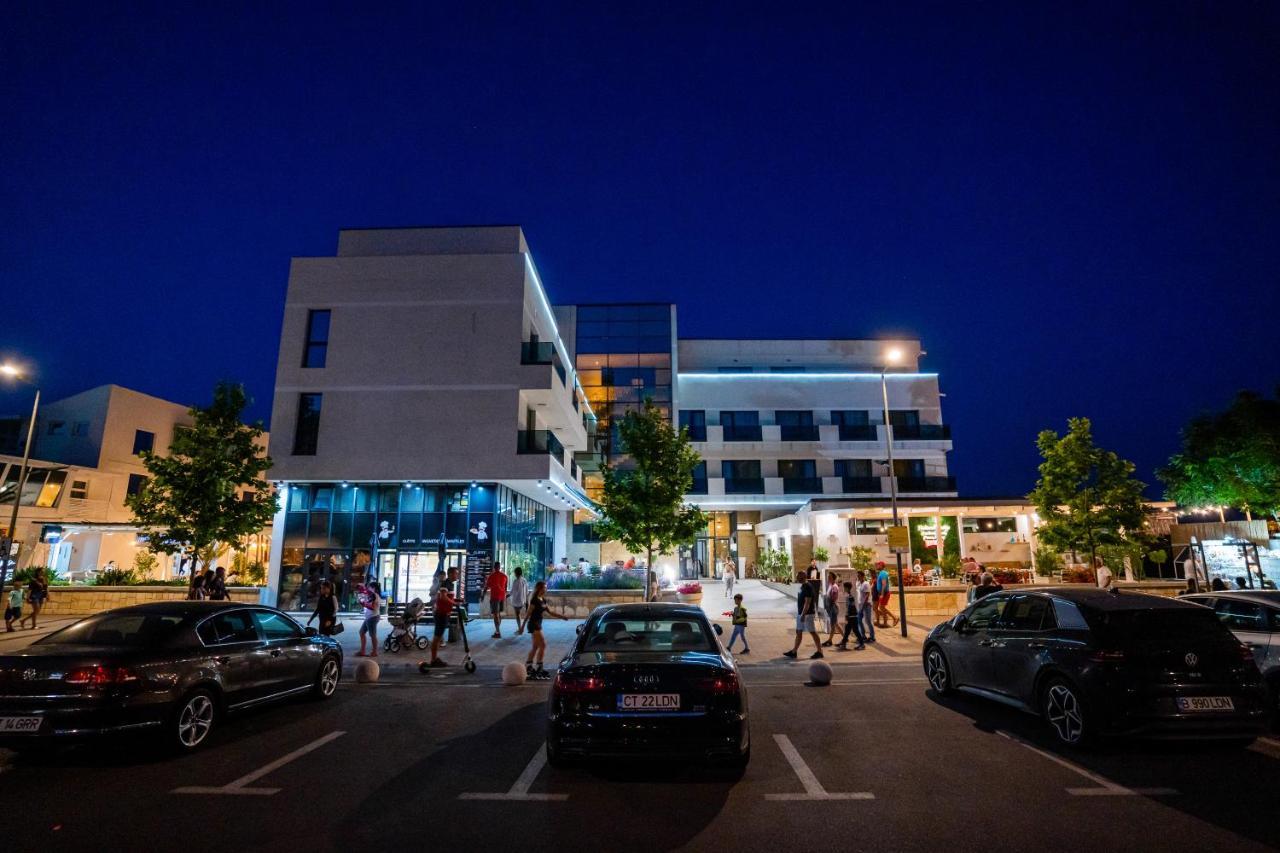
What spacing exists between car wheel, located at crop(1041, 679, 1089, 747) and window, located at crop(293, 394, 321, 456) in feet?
76.2

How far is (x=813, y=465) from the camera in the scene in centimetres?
4072

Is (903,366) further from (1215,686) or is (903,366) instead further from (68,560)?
(68,560)

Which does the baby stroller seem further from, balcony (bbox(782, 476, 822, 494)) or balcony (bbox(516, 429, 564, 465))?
balcony (bbox(782, 476, 822, 494))

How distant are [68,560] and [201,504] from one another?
2435cm

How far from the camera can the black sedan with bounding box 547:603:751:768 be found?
510 centimetres

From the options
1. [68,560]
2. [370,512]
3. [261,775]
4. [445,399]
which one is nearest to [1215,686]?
[261,775]

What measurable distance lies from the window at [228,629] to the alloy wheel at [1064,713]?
992 centimetres

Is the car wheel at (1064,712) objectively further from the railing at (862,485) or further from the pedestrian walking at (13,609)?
the railing at (862,485)

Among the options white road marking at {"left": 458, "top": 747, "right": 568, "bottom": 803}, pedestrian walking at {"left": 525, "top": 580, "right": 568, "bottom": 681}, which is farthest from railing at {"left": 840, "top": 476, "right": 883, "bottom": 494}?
white road marking at {"left": 458, "top": 747, "right": 568, "bottom": 803}

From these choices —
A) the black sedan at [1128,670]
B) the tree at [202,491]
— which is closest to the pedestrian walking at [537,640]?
the black sedan at [1128,670]

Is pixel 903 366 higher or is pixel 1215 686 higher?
pixel 903 366

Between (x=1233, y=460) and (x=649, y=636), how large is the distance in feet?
131

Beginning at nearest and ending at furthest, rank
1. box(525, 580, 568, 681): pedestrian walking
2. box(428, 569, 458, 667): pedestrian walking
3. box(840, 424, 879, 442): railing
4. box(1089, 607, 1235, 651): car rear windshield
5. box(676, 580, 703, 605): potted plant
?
1. box(1089, 607, 1235, 651): car rear windshield
2. box(525, 580, 568, 681): pedestrian walking
3. box(428, 569, 458, 667): pedestrian walking
4. box(676, 580, 703, 605): potted plant
5. box(840, 424, 879, 442): railing

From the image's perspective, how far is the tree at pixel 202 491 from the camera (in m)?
17.8
